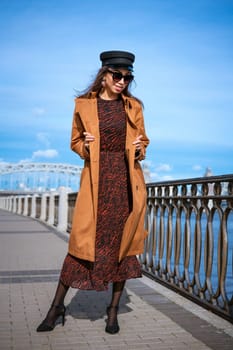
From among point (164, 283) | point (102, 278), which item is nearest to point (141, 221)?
point (102, 278)

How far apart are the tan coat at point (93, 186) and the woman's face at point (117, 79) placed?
0.32 ft

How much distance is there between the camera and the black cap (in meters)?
3.94

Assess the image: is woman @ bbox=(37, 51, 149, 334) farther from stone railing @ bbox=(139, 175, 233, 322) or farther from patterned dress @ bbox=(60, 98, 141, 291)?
stone railing @ bbox=(139, 175, 233, 322)

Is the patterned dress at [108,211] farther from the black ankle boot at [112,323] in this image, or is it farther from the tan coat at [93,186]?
the black ankle boot at [112,323]

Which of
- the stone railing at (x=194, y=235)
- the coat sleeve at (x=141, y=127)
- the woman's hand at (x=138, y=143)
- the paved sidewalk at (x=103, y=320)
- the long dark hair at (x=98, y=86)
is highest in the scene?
the long dark hair at (x=98, y=86)

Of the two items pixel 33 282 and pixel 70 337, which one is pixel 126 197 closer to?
pixel 70 337

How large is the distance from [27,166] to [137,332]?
12059 centimetres

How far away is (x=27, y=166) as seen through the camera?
12294 centimetres

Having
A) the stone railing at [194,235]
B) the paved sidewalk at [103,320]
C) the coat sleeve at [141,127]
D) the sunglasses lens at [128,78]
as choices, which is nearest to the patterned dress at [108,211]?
the coat sleeve at [141,127]

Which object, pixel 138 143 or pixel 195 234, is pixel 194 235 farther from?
pixel 138 143

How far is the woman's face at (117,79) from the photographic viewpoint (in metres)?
3.95

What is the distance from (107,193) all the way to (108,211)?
0.13m

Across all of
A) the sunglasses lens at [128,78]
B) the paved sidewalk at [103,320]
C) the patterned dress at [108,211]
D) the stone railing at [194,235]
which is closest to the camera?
the paved sidewalk at [103,320]

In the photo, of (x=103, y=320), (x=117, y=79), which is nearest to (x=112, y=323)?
(x=103, y=320)
